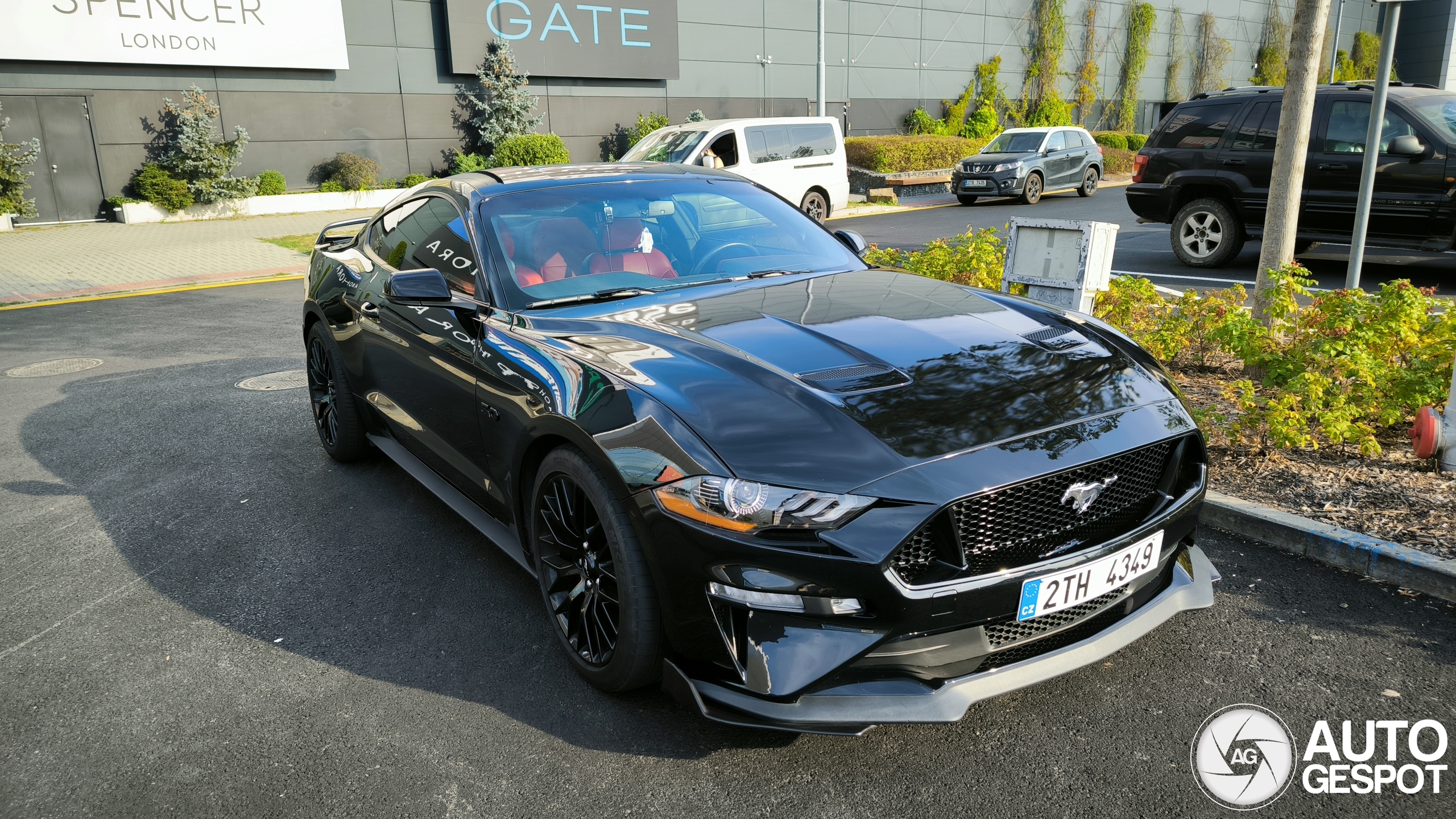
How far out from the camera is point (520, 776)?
2.71 metres

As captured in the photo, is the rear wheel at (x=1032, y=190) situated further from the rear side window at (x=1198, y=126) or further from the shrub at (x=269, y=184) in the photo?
the shrub at (x=269, y=184)

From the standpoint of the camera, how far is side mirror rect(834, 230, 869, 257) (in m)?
4.56

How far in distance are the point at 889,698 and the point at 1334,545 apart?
242cm

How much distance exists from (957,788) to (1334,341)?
334 centimetres

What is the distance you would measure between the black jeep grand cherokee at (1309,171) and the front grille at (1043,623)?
768 cm

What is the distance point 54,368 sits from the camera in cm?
812

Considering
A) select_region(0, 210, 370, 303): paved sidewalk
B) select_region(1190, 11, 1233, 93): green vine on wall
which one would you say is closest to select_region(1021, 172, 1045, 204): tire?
select_region(0, 210, 370, 303): paved sidewalk

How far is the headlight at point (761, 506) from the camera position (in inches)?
95.1

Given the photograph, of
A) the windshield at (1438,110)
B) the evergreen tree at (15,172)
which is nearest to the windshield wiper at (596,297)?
the windshield at (1438,110)

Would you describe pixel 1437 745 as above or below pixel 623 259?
below

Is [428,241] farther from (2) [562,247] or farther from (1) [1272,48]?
(1) [1272,48]

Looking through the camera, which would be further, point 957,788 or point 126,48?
point 126,48

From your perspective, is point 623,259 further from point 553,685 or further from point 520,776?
point 520,776

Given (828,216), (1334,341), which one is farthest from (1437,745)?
(828,216)
